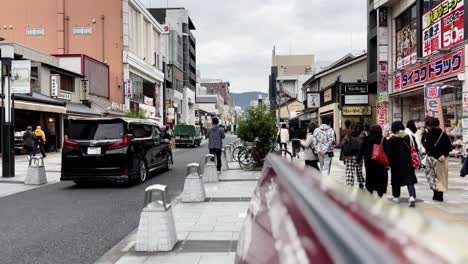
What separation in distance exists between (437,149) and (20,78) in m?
12.2

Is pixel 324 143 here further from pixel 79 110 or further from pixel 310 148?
pixel 79 110

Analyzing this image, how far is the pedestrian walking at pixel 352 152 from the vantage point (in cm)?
952

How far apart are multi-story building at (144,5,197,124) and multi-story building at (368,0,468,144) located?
43.8 meters

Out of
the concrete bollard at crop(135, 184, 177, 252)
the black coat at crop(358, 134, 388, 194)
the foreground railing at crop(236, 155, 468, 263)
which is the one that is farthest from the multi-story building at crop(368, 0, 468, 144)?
the foreground railing at crop(236, 155, 468, 263)

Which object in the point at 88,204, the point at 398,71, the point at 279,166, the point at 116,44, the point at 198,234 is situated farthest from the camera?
the point at 116,44

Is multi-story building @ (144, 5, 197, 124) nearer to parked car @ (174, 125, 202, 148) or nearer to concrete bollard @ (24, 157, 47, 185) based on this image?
parked car @ (174, 125, 202, 148)

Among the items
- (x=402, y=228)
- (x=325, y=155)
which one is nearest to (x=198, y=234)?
(x=325, y=155)

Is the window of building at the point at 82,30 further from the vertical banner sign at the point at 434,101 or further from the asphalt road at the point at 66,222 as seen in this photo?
the asphalt road at the point at 66,222

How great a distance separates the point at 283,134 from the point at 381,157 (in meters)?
12.6

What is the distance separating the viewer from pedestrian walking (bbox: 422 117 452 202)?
849cm

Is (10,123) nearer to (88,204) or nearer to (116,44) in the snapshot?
(88,204)

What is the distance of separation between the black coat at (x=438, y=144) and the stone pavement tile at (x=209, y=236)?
442 centimetres

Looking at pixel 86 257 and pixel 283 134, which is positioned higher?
→ pixel 283 134

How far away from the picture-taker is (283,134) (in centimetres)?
2095
